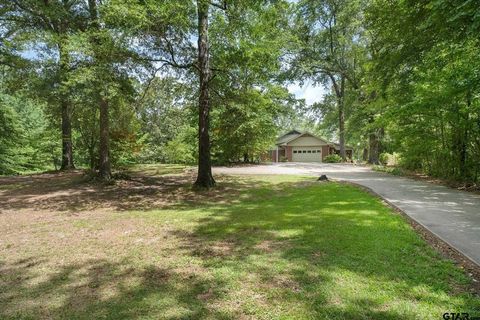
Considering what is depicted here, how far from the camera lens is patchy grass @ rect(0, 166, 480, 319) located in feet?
10.5

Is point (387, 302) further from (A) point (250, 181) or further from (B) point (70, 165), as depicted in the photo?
(B) point (70, 165)

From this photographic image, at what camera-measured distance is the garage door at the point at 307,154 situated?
3747 cm

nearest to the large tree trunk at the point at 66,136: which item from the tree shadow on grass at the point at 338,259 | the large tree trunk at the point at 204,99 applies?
the large tree trunk at the point at 204,99

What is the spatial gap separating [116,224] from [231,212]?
2.70m

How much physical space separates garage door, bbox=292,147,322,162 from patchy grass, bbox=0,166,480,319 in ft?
97.1

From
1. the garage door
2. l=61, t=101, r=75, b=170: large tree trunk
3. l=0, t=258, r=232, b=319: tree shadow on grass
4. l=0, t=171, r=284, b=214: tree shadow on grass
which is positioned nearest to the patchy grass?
l=0, t=258, r=232, b=319: tree shadow on grass

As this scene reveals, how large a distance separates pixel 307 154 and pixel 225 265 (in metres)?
34.6

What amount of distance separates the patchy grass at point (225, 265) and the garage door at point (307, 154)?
29.6 m

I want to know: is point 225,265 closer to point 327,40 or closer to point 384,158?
point 384,158

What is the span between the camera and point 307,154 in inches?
1489

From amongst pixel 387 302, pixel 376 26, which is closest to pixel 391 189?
pixel 376 26

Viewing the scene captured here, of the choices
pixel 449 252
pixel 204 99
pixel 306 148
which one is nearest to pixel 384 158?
pixel 306 148

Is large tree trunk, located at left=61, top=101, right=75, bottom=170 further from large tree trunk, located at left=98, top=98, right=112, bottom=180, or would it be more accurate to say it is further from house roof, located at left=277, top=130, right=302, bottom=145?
house roof, located at left=277, top=130, right=302, bottom=145

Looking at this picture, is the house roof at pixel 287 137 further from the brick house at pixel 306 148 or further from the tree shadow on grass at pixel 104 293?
the tree shadow on grass at pixel 104 293
